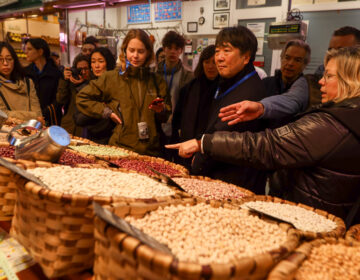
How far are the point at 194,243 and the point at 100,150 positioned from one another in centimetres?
131

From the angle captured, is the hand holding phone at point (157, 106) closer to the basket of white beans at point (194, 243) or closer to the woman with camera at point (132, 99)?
the woman with camera at point (132, 99)

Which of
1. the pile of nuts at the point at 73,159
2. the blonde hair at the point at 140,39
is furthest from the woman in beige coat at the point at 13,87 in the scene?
the pile of nuts at the point at 73,159

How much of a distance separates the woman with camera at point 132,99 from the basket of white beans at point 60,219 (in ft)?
4.71

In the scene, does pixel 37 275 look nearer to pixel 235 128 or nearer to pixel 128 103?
pixel 235 128

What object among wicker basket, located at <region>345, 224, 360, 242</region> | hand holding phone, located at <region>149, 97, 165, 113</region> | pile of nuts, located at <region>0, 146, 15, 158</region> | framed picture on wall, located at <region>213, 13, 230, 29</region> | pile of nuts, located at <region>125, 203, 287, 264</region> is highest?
framed picture on wall, located at <region>213, 13, 230, 29</region>

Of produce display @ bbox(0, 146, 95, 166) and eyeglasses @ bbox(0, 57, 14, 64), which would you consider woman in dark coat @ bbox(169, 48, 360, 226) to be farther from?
eyeglasses @ bbox(0, 57, 14, 64)

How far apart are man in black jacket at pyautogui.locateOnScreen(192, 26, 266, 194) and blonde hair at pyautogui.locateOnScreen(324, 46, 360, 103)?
609 mm

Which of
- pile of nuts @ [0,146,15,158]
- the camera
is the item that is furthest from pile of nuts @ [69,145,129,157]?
the camera

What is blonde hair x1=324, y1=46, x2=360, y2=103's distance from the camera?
1.40 meters

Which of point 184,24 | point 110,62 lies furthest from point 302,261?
point 184,24

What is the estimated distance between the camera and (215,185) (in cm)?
150

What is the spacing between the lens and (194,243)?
87 cm

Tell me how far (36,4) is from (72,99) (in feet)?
9.72

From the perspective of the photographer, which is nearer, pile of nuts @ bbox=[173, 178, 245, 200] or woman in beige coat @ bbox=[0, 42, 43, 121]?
pile of nuts @ bbox=[173, 178, 245, 200]
